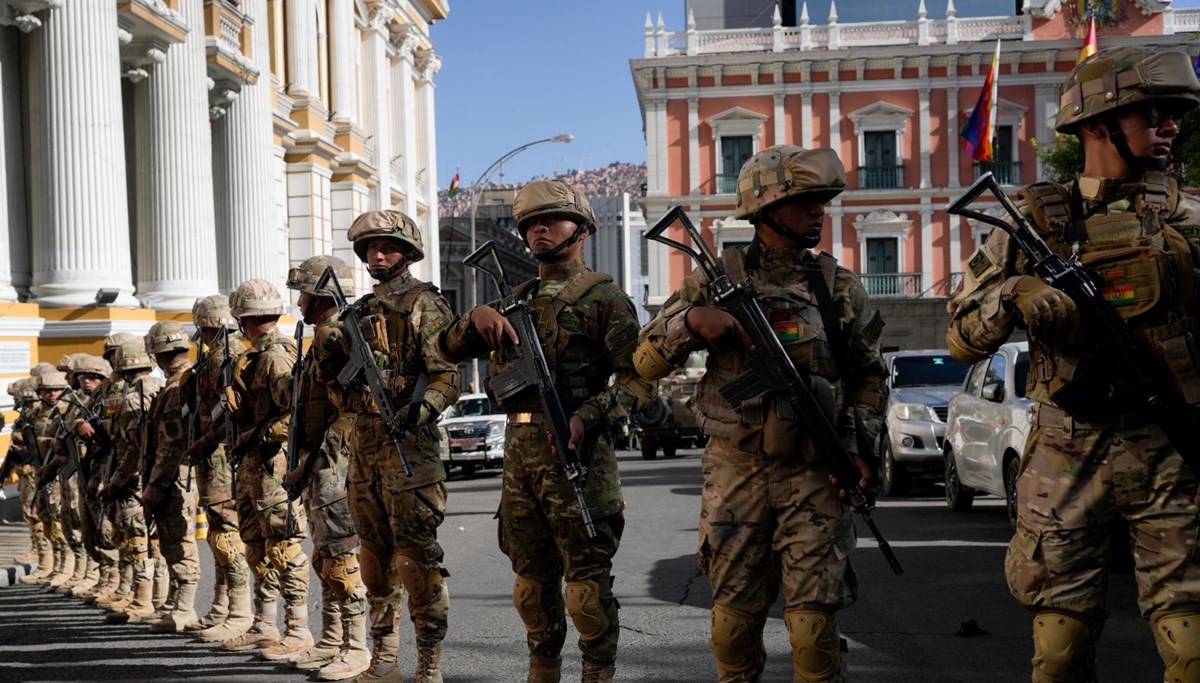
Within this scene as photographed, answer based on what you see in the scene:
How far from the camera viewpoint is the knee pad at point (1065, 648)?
404 centimetres

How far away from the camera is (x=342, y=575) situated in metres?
6.93

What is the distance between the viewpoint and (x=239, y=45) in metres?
24.9

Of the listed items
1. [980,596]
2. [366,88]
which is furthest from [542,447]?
[366,88]

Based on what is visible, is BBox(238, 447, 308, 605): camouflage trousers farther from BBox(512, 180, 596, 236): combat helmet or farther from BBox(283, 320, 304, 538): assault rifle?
BBox(512, 180, 596, 236): combat helmet

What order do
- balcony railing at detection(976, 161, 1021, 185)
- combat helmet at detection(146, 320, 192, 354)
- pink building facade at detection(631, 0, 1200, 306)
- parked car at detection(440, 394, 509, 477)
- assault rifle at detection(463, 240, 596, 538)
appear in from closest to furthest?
1. assault rifle at detection(463, 240, 596, 538)
2. combat helmet at detection(146, 320, 192, 354)
3. parked car at detection(440, 394, 509, 477)
4. pink building facade at detection(631, 0, 1200, 306)
5. balcony railing at detection(976, 161, 1021, 185)

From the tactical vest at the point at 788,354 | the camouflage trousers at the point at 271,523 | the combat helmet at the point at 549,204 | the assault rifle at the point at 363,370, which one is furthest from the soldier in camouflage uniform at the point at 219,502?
the tactical vest at the point at 788,354

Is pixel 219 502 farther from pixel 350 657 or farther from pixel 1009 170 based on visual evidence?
pixel 1009 170

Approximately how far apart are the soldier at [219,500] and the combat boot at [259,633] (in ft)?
0.97

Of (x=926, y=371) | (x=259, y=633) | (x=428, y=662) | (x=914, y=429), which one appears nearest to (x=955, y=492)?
(x=914, y=429)

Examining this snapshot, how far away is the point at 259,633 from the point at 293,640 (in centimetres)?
45

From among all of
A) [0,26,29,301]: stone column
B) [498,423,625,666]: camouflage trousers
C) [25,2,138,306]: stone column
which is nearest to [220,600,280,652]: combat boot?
[498,423,625,666]: camouflage trousers

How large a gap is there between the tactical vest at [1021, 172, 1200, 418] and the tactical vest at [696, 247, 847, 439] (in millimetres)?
770

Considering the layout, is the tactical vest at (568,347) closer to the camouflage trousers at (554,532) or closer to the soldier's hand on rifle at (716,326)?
the camouflage trousers at (554,532)

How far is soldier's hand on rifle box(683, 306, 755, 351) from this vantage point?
457 centimetres
